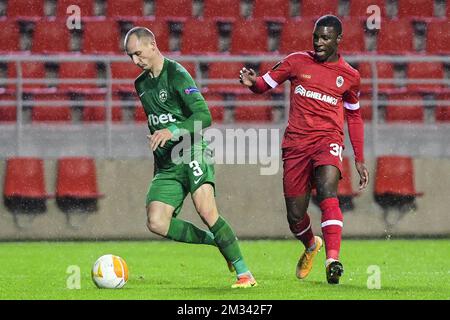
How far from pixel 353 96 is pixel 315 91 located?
0.33 metres

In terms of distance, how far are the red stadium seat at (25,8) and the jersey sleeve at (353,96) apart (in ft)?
29.3

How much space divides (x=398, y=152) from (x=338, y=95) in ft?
19.3

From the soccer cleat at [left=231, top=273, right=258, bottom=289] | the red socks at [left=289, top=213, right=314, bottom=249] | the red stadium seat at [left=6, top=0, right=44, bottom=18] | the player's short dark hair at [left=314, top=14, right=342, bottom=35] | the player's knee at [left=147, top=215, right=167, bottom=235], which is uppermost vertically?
the red stadium seat at [left=6, top=0, right=44, bottom=18]

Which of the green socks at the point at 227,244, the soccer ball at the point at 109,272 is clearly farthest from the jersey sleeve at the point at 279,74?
the soccer ball at the point at 109,272

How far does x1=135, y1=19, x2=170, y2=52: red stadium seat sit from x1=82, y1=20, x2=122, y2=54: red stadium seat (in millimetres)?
380

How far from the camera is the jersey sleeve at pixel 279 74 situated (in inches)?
353

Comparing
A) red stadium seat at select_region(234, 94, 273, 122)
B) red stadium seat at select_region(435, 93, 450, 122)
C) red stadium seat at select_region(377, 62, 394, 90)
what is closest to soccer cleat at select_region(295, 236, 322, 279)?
red stadium seat at select_region(234, 94, 273, 122)

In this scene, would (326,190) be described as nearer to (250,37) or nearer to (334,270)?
(334,270)

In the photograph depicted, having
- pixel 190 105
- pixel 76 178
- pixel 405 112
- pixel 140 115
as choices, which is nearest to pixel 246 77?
pixel 190 105

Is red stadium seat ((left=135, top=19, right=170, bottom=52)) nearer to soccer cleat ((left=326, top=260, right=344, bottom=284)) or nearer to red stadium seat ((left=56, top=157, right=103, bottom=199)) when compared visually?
red stadium seat ((left=56, top=157, right=103, bottom=199))

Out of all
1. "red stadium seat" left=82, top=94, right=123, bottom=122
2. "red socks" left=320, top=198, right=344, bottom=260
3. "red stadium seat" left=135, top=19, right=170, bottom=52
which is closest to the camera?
"red socks" left=320, top=198, right=344, bottom=260

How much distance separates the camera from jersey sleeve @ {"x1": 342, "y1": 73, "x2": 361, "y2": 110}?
9.06 m

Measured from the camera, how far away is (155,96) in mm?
8523
